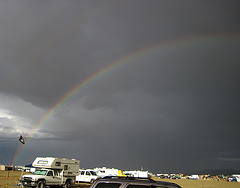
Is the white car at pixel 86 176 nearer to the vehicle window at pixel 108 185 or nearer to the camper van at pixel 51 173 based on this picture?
the camper van at pixel 51 173

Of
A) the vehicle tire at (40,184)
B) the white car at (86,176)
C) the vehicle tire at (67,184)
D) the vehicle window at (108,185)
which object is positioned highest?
the white car at (86,176)

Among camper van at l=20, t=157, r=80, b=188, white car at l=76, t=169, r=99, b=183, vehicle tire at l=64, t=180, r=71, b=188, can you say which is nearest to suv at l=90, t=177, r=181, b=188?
camper van at l=20, t=157, r=80, b=188

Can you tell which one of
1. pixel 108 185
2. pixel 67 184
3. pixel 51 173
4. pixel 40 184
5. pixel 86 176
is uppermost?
pixel 86 176

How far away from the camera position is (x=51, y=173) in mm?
23156

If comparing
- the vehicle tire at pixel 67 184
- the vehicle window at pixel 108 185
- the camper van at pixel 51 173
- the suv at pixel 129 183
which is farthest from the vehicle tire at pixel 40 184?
the vehicle window at pixel 108 185

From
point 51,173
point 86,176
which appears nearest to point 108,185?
point 51,173

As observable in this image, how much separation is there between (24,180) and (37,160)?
4.29 metres

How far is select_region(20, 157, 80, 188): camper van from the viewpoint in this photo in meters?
20.8

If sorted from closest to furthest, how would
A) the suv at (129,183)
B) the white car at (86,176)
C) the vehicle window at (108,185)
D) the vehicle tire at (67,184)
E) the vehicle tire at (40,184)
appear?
the suv at (129,183) < the vehicle window at (108,185) < the vehicle tire at (40,184) < the vehicle tire at (67,184) < the white car at (86,176)

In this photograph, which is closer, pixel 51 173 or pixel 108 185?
pixel 108 185

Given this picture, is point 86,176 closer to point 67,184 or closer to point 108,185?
point 67,184

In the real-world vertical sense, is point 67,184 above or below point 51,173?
below

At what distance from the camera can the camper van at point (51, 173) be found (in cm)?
2075

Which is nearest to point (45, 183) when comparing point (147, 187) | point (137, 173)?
point (147, 187)
